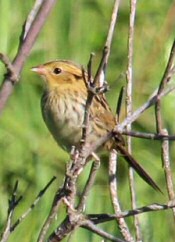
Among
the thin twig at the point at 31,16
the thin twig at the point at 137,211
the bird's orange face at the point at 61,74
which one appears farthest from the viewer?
the bird's orange face at the point at 61,74

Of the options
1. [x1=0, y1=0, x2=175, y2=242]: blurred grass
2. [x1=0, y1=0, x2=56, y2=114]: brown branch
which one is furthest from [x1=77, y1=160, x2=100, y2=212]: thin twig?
[x1=0, y1=0, x2=175, y2=242]: blurred grass

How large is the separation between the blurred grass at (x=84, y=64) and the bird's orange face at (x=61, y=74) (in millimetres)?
209

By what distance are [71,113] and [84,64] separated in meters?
1.34

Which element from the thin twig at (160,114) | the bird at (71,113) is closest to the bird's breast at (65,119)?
the bird at (71,113)

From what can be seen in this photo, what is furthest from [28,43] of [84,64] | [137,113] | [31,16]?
[84,64]

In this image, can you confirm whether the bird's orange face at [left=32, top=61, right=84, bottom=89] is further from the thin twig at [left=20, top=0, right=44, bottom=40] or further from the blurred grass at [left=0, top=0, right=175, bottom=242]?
the thin twig at [left=20, top=0, right=44, bottom=40]

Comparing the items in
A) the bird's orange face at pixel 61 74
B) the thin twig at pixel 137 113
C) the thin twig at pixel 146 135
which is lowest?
the thin twig at pixel 146 135

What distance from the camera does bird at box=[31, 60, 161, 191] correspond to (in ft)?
14.4

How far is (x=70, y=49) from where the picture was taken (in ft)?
19.3

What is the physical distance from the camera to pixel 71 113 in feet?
14.6

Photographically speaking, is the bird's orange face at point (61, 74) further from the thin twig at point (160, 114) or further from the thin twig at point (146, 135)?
the thin twig at point (146, 135)

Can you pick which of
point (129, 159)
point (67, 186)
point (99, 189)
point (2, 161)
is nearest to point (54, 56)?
point (2, 161)

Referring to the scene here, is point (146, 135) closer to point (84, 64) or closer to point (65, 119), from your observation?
point (65, 119)

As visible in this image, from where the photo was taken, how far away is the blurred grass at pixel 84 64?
5.25 meters
